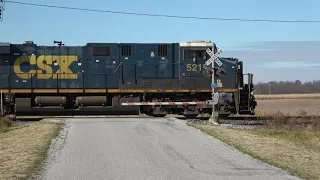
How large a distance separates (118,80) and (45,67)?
375 cm

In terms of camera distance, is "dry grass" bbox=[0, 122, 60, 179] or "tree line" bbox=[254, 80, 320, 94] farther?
"tree line" bbox=[254, 80, 320, 94]

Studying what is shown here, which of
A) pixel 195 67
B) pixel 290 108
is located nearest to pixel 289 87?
pixel 290 108

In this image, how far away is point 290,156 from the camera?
376 inches

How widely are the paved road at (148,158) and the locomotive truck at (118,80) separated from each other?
8.15m

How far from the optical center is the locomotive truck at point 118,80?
20.9 metres

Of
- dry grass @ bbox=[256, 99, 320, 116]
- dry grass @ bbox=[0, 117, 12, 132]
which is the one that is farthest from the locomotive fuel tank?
dry grass @ bbox=[256, 99, 320, 116]

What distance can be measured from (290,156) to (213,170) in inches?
106

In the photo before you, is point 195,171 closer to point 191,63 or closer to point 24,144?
point 24,144

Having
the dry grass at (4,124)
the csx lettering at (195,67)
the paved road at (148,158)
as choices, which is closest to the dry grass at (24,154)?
the paved road at (148,158)

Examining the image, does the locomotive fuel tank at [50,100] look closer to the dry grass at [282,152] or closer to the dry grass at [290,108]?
the dry grass at [282,152]

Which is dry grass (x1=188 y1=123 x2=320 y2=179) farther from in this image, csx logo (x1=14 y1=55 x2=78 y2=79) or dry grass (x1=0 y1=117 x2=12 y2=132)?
csx logo (x1=14 y1=55 x2=78 y2=79)

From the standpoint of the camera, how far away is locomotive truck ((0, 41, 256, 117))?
821 inches

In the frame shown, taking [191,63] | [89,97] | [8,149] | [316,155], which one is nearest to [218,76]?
[191,63]

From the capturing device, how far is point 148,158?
8.80 metres
